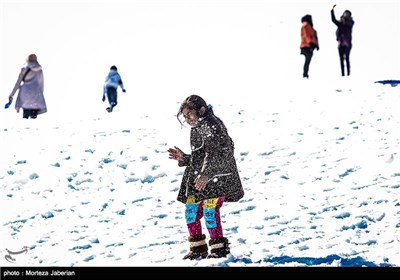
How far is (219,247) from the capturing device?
19.1 feet

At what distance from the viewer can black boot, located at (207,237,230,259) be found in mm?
5805

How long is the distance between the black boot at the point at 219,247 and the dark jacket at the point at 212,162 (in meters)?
0.34

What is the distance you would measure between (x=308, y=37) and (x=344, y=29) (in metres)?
1.29

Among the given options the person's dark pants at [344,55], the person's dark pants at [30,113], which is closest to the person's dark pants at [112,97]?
the person's dark pants at [30,113]

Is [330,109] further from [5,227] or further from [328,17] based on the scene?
[5,227]

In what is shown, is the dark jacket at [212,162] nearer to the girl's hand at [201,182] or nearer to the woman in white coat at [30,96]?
Result: the girl's hand at [201,182]

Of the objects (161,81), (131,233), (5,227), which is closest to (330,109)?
(161,81)

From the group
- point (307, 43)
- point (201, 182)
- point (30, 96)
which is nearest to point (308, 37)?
point (307, 43)

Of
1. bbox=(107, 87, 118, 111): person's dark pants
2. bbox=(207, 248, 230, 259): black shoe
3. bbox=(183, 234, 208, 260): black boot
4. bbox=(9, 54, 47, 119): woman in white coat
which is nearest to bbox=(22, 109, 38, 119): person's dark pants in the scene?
bbox=(9, 54, 47, 119): woman in white coat

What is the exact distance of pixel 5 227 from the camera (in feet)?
22.3

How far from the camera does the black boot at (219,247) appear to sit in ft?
19.0
